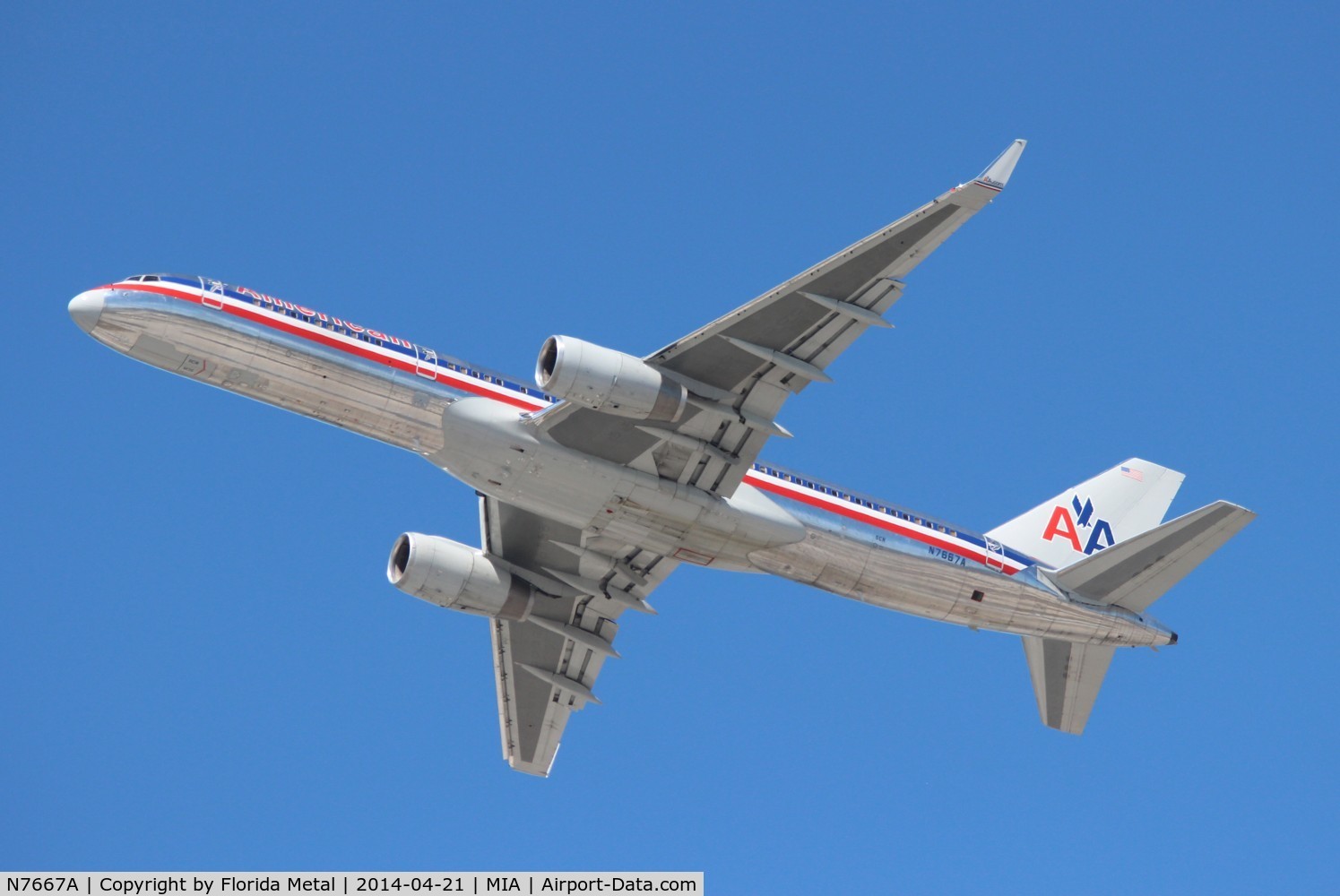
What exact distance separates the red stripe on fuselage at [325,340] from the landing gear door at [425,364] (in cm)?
4

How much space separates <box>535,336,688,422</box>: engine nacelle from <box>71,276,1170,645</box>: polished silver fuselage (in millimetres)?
2800

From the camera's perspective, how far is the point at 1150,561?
159 feet

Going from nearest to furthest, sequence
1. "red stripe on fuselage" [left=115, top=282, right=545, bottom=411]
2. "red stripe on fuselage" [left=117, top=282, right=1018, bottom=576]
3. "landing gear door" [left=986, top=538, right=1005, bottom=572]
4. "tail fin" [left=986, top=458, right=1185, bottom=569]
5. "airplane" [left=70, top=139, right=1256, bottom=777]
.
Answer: "airplane" [left=70, top=139, right=1256, bottom=777]
"red stripe on fuselage" [left=115, top=282, right=545, bottom=411]
"red stripe on fuselage" [left=117, top=282, right=1018, bottom=576]
"landing gear door" [left=986, top=538, right=1005, bottom=572]
"tail fin" [left=986, top=458, right=1185, bottom=569]

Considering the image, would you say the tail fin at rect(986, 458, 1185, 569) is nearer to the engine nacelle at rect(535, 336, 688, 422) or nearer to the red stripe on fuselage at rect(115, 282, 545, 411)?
the engine nacelle at rect(535, 336, 688, 422)

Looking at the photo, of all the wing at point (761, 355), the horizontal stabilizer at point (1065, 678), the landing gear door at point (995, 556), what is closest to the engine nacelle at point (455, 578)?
the wing at point (761, 355)

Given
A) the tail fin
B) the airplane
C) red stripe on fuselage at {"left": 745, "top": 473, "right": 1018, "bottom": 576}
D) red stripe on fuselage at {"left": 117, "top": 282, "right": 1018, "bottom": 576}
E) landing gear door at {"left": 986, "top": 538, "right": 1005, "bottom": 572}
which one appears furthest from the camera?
the tail fin

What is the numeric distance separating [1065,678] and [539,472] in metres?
20.2

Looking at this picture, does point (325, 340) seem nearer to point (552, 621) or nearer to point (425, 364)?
point (425, 364)

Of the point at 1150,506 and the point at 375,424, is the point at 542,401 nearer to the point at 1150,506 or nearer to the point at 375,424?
the point at 375,424

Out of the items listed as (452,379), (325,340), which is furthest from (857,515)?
(325,340)

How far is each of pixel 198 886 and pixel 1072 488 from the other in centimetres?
3152

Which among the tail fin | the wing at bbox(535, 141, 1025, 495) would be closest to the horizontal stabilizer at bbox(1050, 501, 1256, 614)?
the tail fin

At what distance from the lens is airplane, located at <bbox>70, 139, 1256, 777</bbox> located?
136 ft
